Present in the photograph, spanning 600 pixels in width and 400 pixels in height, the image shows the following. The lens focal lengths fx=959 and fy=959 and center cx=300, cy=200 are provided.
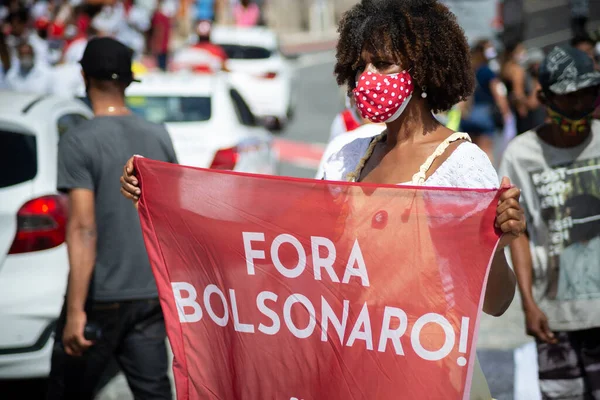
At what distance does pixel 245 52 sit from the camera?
18406mm

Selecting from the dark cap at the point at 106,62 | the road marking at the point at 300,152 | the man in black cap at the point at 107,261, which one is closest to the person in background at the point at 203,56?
the road marking at the point at 300,152

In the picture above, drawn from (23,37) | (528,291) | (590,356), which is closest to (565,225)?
(528,291)

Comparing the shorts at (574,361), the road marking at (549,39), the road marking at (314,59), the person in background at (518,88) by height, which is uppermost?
the person in background at (518,88)

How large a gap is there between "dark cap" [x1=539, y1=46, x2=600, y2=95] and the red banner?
136 centimetres

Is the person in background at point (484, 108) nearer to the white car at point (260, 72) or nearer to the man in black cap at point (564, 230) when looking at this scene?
the man in black cap at point (564, 230)

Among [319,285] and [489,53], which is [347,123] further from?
[489,53]

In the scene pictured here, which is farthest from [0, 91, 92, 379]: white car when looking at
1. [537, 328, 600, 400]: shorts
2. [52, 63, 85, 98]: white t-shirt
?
[52, 63, 85, 98]: white t-shirt

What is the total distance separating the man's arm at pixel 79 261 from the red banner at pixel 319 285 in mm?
631

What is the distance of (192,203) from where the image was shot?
3.23 m

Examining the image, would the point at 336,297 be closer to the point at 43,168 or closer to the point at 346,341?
the point at 346,341

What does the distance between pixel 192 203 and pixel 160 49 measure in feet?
56.9

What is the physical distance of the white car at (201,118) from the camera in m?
8.35

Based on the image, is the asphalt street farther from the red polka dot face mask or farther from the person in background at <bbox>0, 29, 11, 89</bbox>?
the person in background at <bbox>0, 29, 11, 89</bbox>

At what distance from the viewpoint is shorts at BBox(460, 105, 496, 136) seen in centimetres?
1006
